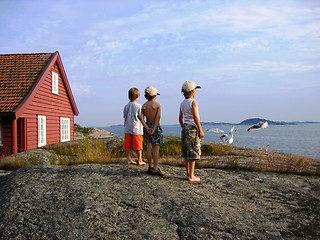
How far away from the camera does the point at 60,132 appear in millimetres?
19562

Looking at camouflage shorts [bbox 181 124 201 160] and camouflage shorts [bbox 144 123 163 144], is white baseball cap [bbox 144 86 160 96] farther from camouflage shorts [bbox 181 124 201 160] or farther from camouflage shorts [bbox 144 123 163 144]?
Result: camouflage shorts [bbox 181 124 201 160]

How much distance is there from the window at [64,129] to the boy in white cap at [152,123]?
48.4 ft

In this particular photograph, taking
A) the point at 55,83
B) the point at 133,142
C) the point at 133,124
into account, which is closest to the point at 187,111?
the point at 133,124

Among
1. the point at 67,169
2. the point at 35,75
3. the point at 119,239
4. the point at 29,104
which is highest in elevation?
the point at 35,75

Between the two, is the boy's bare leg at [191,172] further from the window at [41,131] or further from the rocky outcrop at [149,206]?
the window at [41,131]

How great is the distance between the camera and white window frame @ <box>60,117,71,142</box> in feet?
65.0

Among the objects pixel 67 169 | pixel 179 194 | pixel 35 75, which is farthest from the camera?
pixel 35 75

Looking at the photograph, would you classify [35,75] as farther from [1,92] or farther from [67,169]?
[67,169]

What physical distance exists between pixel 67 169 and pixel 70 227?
6.92ft

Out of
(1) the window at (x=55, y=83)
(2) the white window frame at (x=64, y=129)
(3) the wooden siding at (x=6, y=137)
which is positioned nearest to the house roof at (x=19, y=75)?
(1) the window at (x=55, y=83)

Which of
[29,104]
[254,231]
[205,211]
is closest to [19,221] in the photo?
[205,211]

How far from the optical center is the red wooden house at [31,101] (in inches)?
585

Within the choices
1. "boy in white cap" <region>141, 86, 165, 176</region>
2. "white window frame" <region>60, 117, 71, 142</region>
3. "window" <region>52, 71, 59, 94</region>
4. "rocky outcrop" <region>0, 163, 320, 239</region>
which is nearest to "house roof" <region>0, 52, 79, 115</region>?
"window" <region>52, 71, 59, 94</region>

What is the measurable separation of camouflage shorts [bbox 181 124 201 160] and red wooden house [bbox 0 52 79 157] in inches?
419
